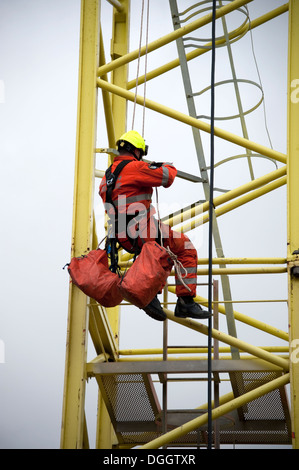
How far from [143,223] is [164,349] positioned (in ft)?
7.30

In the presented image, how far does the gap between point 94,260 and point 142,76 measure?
485 cm

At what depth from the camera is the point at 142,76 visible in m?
13.5

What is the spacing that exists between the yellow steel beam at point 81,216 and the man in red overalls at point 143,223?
3.68 feet

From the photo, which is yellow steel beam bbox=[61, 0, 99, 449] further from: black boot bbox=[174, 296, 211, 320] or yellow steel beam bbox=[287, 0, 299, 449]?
yellow steel beam bbox=[287, 0, 299, 449]

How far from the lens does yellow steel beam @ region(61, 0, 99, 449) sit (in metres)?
10.1

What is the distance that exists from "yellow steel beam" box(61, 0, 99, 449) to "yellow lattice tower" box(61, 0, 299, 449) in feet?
0.04

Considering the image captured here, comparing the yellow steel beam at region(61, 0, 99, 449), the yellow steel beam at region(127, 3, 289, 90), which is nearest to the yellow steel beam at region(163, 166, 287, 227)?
the yellow steel beam at region(61, 0, 99, 449)

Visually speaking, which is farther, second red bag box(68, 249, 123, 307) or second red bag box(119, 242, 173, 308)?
second red bag box(68, 249, 123, 307)

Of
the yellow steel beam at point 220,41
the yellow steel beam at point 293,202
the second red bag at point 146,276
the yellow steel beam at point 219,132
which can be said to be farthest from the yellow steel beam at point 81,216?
the yellow steel beam at point 293,202

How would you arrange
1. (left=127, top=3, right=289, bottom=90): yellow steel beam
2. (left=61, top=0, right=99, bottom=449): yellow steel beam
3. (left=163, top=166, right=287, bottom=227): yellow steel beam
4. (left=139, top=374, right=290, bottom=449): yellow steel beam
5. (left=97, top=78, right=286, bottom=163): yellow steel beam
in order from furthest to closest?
(left=127, top=3, right=289, bottom=90): yellow steel beam < (left=163, top=166, right=287, bottom=227): yellow steel beam < (left=97, top=78, right=286, bottom=163): yellow steel beam < (left=61, top=0, right=99, bottom=449): yellow steel beam < (left=139, top=374, right=290, bottom=449): yellow steel beam

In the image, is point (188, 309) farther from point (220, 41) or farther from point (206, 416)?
point (220, 41)

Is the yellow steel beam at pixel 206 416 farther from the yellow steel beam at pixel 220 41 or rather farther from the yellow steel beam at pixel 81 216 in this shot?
the yellow steel beam at pixel 220 41

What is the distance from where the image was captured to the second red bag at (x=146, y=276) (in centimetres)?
891
